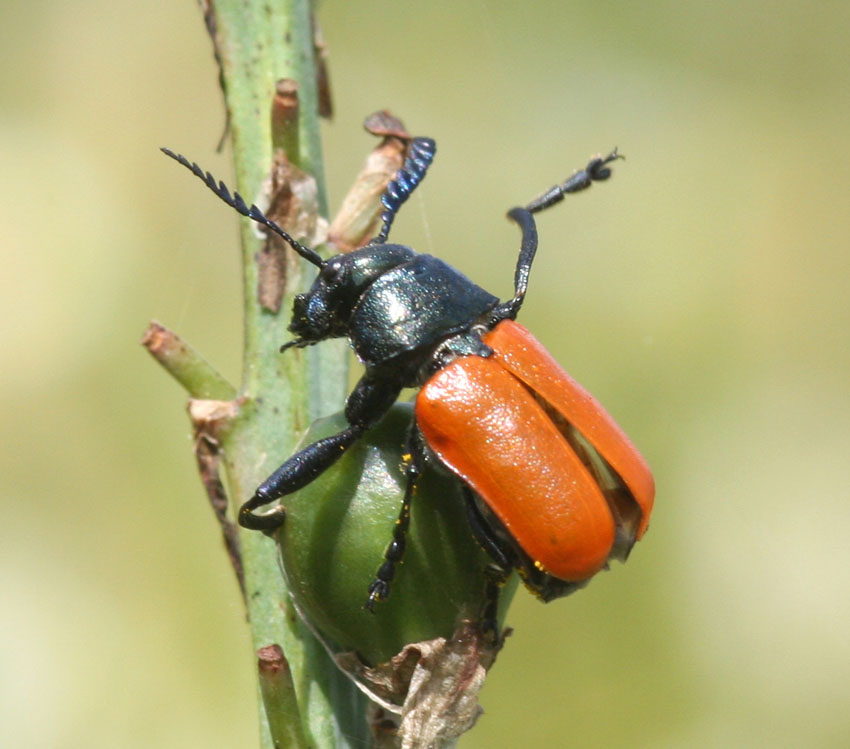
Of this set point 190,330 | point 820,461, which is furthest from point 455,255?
point 820,461

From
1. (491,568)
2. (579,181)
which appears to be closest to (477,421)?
(491,568)

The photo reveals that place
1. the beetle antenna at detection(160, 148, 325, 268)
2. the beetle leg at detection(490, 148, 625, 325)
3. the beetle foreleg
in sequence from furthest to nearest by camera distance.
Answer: the beetle leg at detection(490, 148, 625, 325) < the beetle antenna at detection(160, 148, 325, 268) < the beetle foreleg

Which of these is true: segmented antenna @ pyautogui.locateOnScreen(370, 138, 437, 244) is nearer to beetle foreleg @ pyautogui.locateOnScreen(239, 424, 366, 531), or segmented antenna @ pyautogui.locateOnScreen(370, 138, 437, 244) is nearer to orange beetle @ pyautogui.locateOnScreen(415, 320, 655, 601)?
orange beetle @ pyautogui.locateOnScreen(415, 320, 655, 601)

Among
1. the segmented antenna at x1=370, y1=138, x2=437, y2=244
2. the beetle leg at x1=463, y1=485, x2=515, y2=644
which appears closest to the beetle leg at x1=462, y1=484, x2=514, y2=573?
the beetle leg at x1=463, y1=485, x2=515, y2=644

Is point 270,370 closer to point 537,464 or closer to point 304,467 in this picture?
point 304,467

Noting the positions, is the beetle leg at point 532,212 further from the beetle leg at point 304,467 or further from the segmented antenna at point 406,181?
the beetle leg at point 304,467
